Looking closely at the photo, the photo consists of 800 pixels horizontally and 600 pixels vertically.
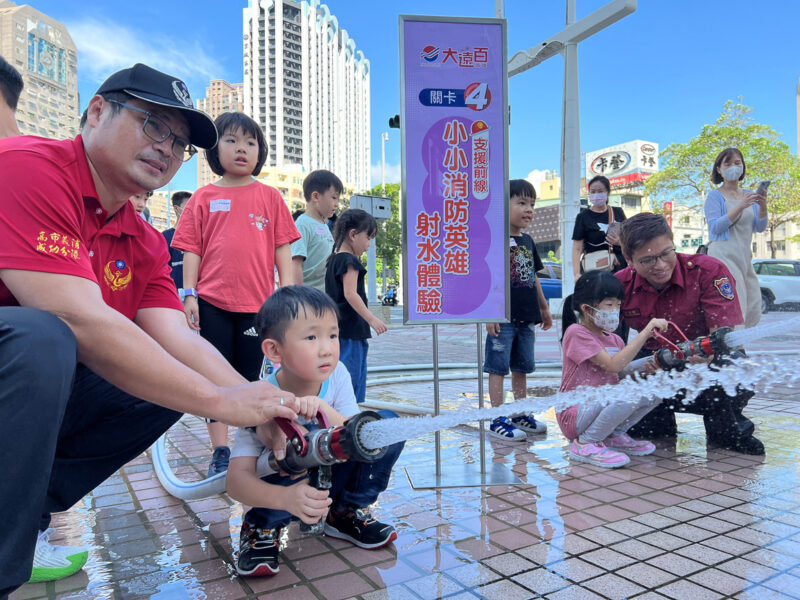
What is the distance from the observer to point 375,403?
491 cm

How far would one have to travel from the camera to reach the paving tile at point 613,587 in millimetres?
1808

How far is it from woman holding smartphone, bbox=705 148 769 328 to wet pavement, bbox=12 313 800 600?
165 centimetres

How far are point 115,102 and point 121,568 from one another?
162 centimetres

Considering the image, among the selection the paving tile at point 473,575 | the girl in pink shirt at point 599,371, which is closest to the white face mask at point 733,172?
the girl in pink shirt at point 599,371

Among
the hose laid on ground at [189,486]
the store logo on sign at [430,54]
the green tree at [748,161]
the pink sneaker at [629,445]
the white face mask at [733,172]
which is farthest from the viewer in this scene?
the green tree at [748,161]

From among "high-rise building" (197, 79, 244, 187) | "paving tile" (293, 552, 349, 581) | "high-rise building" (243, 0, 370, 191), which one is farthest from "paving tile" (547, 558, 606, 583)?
"high-rise building" (197, 79, 244, 187)

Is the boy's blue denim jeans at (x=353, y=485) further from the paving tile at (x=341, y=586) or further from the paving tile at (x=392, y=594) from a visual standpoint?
the paving tile at (x=392, y=594)

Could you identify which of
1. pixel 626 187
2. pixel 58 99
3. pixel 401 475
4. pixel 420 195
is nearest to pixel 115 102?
pixel 420 195

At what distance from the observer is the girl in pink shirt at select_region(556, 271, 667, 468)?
3.21 m

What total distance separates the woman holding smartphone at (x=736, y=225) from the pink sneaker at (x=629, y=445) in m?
1.93

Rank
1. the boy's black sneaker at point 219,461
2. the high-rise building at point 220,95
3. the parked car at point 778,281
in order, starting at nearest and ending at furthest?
the boy's black sneaker at point 219,461 → the parked car at point 778,281 → the high-rise building at point 220,95

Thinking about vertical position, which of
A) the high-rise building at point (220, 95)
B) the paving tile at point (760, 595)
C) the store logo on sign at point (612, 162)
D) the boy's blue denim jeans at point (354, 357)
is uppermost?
the high-rise building at point (220, 95)

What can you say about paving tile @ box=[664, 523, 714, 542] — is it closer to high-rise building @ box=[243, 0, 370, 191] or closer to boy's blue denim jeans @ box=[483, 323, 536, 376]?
boy's blue denim jeans @ box=[483, 323, 536, 376]

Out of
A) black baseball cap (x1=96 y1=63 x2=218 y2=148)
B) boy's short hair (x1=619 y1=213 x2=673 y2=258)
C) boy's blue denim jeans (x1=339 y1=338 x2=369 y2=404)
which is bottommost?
boy's blue denim jeans (x1=339 y1=338 x2=369 y2=404)
